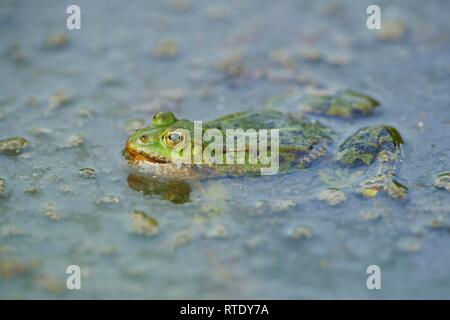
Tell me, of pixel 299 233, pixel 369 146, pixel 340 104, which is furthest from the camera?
pixel 340 104

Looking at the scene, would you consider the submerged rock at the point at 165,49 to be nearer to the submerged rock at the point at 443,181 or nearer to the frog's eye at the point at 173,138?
the frog's eye at the point at 173,138

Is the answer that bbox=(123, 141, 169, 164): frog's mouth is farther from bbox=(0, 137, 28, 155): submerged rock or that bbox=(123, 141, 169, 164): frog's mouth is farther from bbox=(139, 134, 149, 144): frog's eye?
bbox=(0, 137, 28, 155): submerged rock

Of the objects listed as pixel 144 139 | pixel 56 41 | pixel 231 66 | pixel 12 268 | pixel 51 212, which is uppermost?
pixel 56 41

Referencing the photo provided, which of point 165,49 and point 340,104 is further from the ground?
point 165,49

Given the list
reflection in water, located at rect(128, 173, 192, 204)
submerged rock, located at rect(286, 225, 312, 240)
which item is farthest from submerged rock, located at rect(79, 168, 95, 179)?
submerged rock, located at rect(286, 225, 312, 240)

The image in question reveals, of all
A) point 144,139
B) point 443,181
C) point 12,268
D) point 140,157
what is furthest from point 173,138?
point 443,181

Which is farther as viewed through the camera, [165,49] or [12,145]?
[165,49]

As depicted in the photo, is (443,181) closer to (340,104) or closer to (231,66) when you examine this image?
(340,104)

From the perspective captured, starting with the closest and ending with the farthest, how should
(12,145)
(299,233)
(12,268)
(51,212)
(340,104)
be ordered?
(12,268), (299,233), (51,212), (12,145), (340,104)

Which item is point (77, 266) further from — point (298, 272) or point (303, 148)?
point (303, 148)
